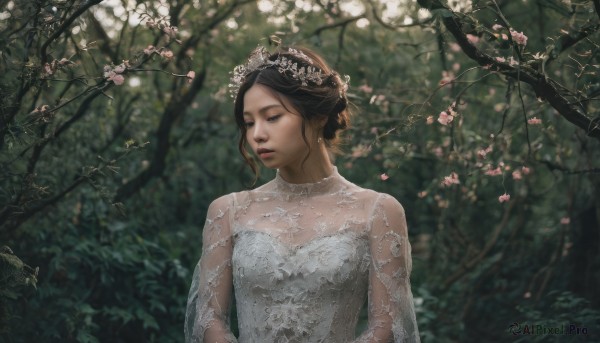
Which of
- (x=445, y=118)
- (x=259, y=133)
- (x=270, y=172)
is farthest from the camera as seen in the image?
(x=270, y=172)

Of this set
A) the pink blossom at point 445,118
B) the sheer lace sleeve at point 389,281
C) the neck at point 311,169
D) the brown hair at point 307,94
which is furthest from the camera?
the pink blossom at point 445,118

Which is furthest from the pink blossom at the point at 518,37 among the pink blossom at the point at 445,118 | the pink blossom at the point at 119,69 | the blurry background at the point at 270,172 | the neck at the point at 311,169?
the pink blossom at the point at 119,69

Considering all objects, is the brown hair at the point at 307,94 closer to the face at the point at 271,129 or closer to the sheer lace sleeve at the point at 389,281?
the face at the point at 271,129

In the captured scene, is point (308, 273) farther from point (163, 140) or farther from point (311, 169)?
point (163, 140)

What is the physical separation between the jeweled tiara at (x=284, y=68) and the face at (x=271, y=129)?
120mm

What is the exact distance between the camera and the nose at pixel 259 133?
11.0ft

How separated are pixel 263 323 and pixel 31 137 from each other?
3.86 ft

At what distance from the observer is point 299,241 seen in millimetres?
3480

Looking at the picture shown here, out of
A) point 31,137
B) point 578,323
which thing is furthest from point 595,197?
point 31,137

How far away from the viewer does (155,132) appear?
281 inches

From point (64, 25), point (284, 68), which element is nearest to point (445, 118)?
point (284, 68)

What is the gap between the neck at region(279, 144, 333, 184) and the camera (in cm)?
360

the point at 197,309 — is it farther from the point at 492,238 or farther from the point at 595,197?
the point at 492,238

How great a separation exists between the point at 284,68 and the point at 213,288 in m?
0.92
